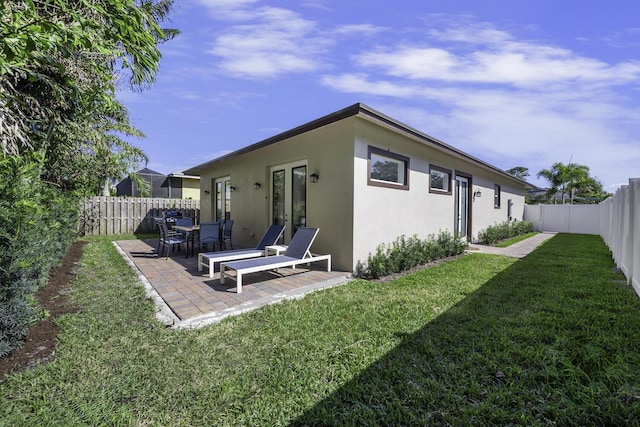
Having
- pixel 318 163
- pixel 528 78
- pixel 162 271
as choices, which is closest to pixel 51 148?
pixel 162 271

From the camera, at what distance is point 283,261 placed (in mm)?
5918

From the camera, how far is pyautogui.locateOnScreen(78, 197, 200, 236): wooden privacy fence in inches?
543

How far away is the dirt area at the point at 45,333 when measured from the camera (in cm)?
268

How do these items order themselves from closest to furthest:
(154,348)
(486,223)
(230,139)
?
1. (154,348)
2. (486,223)
3. (230,139)

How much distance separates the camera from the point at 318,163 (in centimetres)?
720

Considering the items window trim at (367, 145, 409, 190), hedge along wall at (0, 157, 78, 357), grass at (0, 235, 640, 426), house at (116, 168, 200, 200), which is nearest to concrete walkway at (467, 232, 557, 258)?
window trim at (367, 145, 409, 190)

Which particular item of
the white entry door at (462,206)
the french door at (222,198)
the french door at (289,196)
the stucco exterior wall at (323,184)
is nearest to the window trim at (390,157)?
the stucco exterior wall at (323,184)

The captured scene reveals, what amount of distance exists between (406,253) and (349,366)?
4.69 m

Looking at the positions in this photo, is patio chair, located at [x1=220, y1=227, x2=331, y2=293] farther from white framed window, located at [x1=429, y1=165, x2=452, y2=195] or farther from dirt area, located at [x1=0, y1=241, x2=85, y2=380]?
white framed window, located at [x1=429, y1=165, x2=452, y2=195]

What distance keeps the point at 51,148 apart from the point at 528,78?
1307cm

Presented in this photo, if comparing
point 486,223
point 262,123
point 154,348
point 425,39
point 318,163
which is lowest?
point 154,348

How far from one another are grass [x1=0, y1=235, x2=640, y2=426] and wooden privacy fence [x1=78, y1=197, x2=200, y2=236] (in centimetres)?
1164

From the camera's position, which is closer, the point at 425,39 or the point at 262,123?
the point at 425,39

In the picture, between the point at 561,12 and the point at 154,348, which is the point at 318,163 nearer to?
the point at 154,348
